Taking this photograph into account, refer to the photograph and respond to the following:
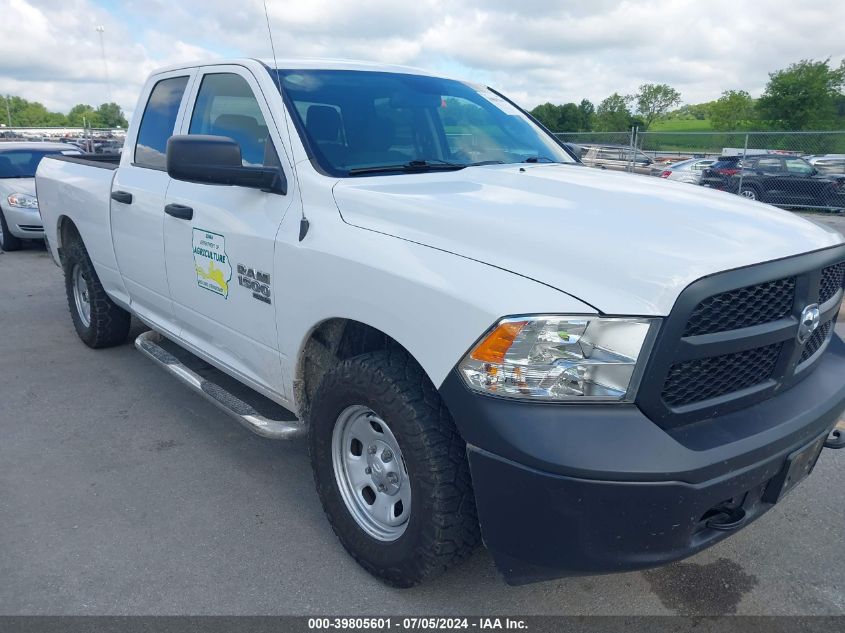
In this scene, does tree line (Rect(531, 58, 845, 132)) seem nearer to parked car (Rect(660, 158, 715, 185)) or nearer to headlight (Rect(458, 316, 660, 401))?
parked car (Rect(660, 158, 715, 185))

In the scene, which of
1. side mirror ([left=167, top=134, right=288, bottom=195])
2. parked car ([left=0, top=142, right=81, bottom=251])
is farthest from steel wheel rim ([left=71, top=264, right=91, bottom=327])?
parked car ([left=0, top=142, right=81, bottom=251])

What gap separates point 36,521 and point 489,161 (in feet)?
8.70

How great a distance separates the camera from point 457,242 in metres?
2.28

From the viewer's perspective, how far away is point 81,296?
5598 millimetres

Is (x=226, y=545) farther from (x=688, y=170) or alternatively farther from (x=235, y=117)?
(x=688, y=170)

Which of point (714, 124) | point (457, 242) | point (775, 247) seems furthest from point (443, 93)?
point (714, 124)

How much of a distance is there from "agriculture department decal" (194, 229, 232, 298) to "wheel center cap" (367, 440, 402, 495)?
1.14 metres

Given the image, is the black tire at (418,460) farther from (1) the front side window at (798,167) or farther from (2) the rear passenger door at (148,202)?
(1) the front side window at (798,167)

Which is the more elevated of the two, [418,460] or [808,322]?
[808,322]

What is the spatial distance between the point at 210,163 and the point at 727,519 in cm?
227

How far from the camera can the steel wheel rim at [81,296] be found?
5.45 meters

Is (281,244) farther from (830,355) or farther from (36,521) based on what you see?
(830,355)

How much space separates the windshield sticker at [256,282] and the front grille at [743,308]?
1712mm

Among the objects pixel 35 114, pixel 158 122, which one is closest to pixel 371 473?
pixel 158 122
